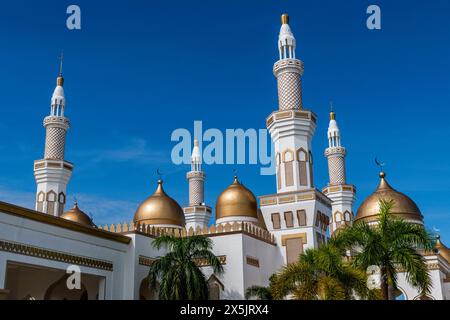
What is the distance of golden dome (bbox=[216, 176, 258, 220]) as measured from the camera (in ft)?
80.3

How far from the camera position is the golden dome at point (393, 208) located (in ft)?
86.9

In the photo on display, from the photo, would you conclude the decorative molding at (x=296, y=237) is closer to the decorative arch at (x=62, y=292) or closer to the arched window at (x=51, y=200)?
the decorative arch at (x=62, y=292)

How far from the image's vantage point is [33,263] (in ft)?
49.6

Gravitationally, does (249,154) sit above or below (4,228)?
above

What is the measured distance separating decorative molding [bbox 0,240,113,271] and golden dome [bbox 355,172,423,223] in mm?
13781

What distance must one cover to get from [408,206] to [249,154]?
909cm

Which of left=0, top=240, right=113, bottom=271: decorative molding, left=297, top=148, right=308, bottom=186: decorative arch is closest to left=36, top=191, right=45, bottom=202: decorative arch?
left=0, top=240, right=113, bottom=271: decorative molding

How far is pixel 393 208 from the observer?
2641 cm

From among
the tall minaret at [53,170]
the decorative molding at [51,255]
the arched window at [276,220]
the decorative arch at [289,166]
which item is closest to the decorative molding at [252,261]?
the arched window at [276,220]

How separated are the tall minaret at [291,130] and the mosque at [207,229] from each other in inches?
1.6

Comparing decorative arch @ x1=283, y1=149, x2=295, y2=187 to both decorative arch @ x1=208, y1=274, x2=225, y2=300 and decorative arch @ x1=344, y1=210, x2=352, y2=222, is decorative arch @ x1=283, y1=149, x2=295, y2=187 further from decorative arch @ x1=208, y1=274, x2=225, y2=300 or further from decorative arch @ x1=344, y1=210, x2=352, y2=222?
decorative arch @ x1=344, y1=210, x2=352, y2=222
